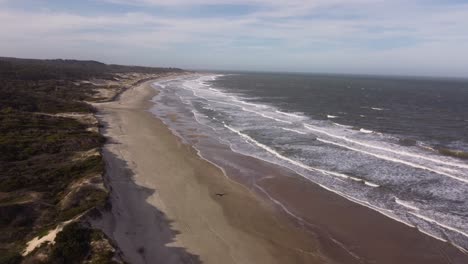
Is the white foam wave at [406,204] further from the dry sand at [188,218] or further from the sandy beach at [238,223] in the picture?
the dry sand at [188,218]

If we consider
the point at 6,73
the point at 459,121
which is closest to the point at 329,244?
the point at 459,121

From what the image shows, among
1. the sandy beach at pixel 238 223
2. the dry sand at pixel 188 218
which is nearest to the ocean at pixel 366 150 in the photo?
the sandy beach at pixel 238 223

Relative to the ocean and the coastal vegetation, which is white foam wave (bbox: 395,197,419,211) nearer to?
the ocean

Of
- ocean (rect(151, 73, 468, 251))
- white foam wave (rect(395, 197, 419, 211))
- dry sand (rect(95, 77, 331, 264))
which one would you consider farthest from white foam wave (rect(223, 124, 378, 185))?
dry sand (rect(95, 77, 331, 264))

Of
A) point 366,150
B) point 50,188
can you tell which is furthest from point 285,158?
point 50,188

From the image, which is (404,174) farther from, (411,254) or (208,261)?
(208,261)

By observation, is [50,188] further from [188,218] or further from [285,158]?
[285,158]
